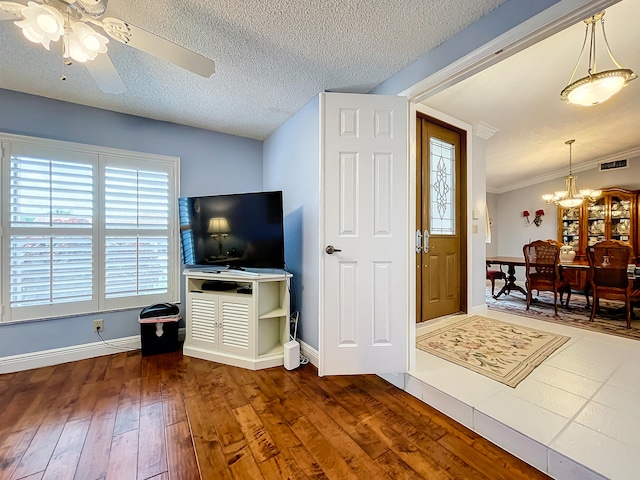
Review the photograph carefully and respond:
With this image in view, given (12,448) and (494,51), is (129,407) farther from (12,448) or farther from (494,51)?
(494,51)

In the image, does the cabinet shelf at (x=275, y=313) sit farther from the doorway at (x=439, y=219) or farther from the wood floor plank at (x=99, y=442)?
the doorway at (x=439, y=219)

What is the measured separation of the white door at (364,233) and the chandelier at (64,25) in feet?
4.45

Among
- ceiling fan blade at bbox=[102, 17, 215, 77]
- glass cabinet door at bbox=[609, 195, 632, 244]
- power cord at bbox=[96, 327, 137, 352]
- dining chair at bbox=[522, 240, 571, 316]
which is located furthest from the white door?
glass cabinet door at bbox=[609, 195, 632, 244]

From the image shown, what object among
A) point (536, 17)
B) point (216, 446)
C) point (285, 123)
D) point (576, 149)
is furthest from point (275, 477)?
point (576, 149)

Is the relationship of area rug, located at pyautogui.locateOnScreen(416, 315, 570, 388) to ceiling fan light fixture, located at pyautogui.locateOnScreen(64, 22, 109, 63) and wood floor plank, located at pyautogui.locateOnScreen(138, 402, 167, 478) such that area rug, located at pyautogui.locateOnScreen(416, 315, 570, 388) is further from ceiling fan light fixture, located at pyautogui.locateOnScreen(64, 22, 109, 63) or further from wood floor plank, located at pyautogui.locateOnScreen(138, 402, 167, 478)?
ceiling fan light fixture, located at pyautogui.locateOnScreen(64, 22, 109, 63)

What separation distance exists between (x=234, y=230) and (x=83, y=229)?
142 cm

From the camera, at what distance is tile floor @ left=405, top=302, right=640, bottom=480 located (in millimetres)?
1319

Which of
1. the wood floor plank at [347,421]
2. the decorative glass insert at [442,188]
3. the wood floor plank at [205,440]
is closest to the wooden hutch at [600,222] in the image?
the decorative glass insert at [442,188]

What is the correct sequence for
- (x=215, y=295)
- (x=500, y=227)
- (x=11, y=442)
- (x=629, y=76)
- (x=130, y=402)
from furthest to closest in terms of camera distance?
(x=500, y=227) < (x=215, y=295) < (x=629, y=76) < (x=130, y=402) < (x=11, y=442)

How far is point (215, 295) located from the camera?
8.70 ft

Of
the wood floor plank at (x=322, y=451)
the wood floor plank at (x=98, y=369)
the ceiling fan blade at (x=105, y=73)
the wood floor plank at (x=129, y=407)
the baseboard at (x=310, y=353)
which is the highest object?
the ceiling fan blade at (x=105, y=73)

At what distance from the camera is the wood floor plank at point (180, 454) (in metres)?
1.35

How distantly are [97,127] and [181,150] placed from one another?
0.76m

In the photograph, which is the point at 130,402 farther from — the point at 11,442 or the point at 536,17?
the point at 536,17
